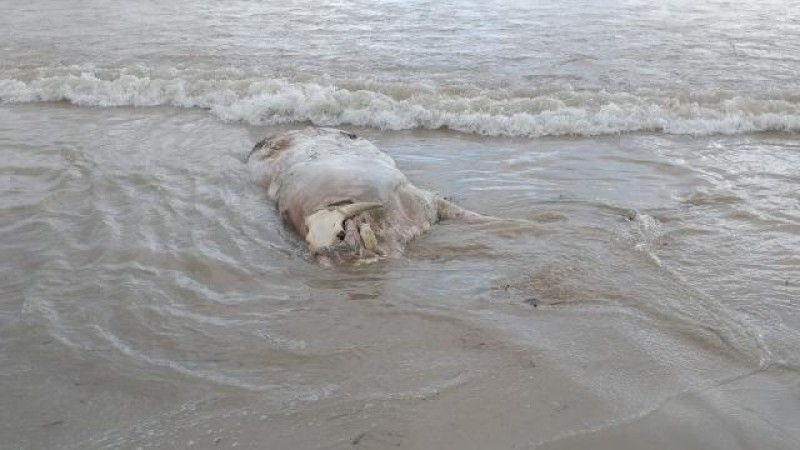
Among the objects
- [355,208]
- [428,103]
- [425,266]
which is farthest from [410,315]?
[428,103]

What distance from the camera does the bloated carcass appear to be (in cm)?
430

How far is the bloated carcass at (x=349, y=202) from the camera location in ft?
14.1

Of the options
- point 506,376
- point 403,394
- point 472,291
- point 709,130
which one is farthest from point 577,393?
point 709,130

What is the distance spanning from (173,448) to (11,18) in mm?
12251

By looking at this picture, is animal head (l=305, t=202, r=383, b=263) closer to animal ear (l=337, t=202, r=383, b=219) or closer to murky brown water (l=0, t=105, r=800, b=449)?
animal ear (l=337, t=202, r=383, b=219)

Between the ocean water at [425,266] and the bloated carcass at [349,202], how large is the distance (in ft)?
0.48

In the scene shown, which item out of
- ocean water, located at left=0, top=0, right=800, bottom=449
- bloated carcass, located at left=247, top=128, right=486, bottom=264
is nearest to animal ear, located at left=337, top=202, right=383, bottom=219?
bloated carcass, located at left=247, top=128, right=486, bottom=264

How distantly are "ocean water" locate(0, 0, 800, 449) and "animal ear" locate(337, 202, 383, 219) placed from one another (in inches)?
14.4

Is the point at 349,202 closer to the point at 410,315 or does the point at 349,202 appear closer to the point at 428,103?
the point at 410,315

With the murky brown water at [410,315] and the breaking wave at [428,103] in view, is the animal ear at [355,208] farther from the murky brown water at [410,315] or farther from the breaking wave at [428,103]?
the breaking wave at [428,103]

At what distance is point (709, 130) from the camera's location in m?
7.16

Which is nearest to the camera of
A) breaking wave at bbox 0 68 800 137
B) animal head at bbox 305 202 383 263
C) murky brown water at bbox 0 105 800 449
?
murky brown water at bbox 0 105 800 449

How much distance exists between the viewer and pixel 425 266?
421 cm

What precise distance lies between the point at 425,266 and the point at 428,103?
3948mm
